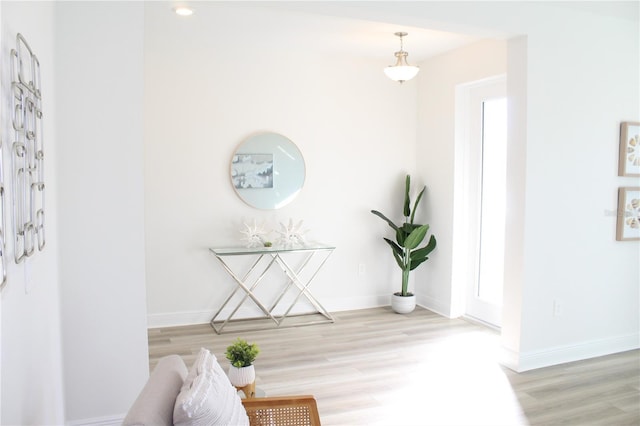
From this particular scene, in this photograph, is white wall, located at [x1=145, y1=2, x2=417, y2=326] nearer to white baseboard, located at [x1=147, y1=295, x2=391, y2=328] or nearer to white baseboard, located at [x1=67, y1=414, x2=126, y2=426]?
white baseboard, located at [x1=147, y1=295, x2=391, y2=328]

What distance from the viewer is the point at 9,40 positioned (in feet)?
4.66

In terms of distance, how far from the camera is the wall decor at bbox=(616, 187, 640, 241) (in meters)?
3.96

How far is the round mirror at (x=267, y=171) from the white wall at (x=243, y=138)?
76 mm

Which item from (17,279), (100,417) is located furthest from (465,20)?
(100,417)

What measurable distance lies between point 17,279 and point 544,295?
131 inches

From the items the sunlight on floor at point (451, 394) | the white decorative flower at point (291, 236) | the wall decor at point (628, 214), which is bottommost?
the sunlight on floor at point (451, 394)

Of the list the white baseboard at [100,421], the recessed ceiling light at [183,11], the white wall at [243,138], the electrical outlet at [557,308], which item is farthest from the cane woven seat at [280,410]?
the white wall at [243,138]

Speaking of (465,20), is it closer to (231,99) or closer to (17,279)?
(231,99)

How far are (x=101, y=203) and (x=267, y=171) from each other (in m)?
2.38

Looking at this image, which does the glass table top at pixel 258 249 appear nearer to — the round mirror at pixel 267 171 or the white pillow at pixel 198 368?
the round mirror at pixel 267 171

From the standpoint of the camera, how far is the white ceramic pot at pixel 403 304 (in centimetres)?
514

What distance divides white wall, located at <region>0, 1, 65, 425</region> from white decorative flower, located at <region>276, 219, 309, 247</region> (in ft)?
8.12

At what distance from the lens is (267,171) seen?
4.92 meters

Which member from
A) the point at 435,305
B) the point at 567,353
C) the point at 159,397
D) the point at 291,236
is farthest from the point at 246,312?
the point at 159,397
